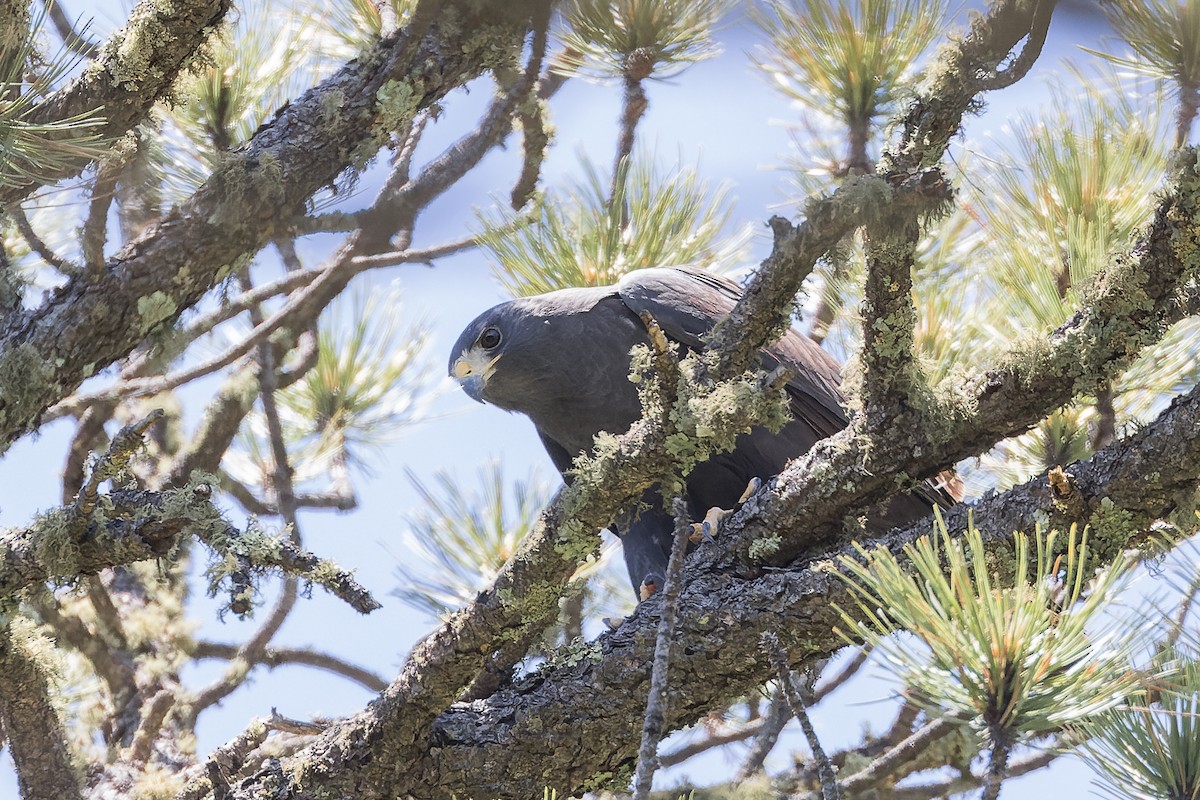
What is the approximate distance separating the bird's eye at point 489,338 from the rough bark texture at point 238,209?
115 centimetres

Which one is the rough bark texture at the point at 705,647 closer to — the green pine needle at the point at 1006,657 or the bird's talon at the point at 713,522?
the bird's talon at the point at 713,522

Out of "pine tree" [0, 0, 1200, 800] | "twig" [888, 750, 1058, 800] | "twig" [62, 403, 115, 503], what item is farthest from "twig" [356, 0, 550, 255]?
"twig" [888, 750, 1058, 800]

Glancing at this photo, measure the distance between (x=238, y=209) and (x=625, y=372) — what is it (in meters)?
1.56

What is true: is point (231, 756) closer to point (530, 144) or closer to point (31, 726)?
point (31, 726)

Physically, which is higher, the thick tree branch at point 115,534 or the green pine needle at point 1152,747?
the thick tree branch at point 115,534

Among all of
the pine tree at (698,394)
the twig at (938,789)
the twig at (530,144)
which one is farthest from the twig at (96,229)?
the twig at (938,789)

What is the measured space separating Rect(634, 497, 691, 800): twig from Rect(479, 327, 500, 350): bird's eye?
2371 millimetres

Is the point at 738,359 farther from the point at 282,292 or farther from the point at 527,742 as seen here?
the point at 282,292

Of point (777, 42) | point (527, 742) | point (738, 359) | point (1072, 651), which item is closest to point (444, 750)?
point (527, 742)

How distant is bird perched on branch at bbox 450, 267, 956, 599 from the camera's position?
3.98 meters

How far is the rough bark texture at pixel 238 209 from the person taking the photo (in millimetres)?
2975

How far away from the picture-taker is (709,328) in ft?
12.9

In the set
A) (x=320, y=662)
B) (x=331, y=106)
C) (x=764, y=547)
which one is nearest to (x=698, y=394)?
(x=764, y=547)

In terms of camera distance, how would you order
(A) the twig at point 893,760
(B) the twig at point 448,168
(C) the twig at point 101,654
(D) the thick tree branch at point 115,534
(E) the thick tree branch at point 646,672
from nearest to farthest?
(B) the twig at point 448,168, (E) the thick tree branch at point 646,672, (D) the thick tree branch at point 115,534, (A) the twig at point 893,760, (C) the twig at point 101,654
